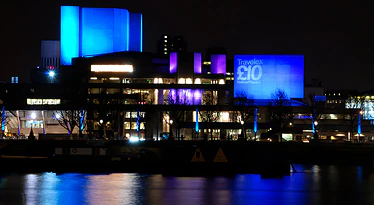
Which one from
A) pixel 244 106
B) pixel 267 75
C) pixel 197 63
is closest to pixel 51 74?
pixel 197 63

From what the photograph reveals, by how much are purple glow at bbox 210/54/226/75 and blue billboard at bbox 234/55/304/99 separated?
2679 cm

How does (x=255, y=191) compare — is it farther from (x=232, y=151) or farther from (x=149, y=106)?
(x=149, y=106)

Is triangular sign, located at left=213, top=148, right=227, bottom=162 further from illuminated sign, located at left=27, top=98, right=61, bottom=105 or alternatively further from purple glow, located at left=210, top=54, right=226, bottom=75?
purple glow, located at left=210, top=54, right=226, bottom=75

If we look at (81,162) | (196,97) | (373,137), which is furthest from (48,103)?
(81,162)

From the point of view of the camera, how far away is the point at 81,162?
8069 cm

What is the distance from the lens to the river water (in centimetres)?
5621

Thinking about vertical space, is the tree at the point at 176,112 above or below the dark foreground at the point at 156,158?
above

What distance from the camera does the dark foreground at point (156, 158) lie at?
7319cm

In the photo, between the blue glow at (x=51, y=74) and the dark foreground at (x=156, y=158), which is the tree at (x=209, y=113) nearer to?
the blue glow at (x=51, y=74)

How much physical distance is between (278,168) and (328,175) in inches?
285

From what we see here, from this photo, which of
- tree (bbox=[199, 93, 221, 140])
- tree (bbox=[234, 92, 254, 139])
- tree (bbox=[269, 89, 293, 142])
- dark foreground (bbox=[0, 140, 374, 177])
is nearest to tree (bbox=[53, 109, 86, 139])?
tree (bbox=[199, 93, 221, 140])

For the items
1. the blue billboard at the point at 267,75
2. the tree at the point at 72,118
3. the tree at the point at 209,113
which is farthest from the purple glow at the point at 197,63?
the tree at the point at 72,118

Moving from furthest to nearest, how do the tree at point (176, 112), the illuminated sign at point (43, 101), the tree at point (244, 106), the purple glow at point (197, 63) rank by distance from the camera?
the purple glow at point (197, 63), the illuminated sign at point (43, 101), the tree at point (244, 106), the tree at point (176, 112)

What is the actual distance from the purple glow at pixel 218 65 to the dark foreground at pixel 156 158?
93.4m
